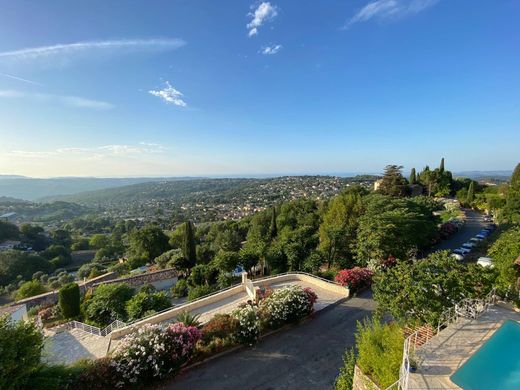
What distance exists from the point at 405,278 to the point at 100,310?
13295 millimetres

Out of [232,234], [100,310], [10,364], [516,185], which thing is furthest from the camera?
[232,234]

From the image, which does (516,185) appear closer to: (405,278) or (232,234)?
(405,278)

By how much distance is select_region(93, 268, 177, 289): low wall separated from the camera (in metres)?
19.9

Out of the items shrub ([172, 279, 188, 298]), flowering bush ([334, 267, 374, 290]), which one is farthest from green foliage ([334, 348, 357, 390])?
shrub ([172, 279, 188, 298])

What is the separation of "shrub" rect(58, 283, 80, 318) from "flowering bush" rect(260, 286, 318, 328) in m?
10.3

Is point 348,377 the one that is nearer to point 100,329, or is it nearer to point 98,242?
point 100,329

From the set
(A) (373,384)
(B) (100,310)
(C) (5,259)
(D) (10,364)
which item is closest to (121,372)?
(D) (10,364)

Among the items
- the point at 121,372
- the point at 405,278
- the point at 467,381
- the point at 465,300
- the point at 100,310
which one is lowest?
the point at 100,310

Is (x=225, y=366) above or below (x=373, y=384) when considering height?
below

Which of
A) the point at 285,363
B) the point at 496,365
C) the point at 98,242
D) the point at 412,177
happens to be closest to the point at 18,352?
the point at 285,363

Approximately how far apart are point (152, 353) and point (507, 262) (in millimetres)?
12820

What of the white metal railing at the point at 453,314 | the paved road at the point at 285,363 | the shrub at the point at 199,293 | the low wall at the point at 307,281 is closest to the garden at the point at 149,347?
the paved road at the point at 285,363

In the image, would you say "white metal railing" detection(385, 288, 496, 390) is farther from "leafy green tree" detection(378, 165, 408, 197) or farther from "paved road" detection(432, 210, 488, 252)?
"leafy green tree" detection(378, 165, 408, 197)

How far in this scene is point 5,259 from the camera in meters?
40.8
